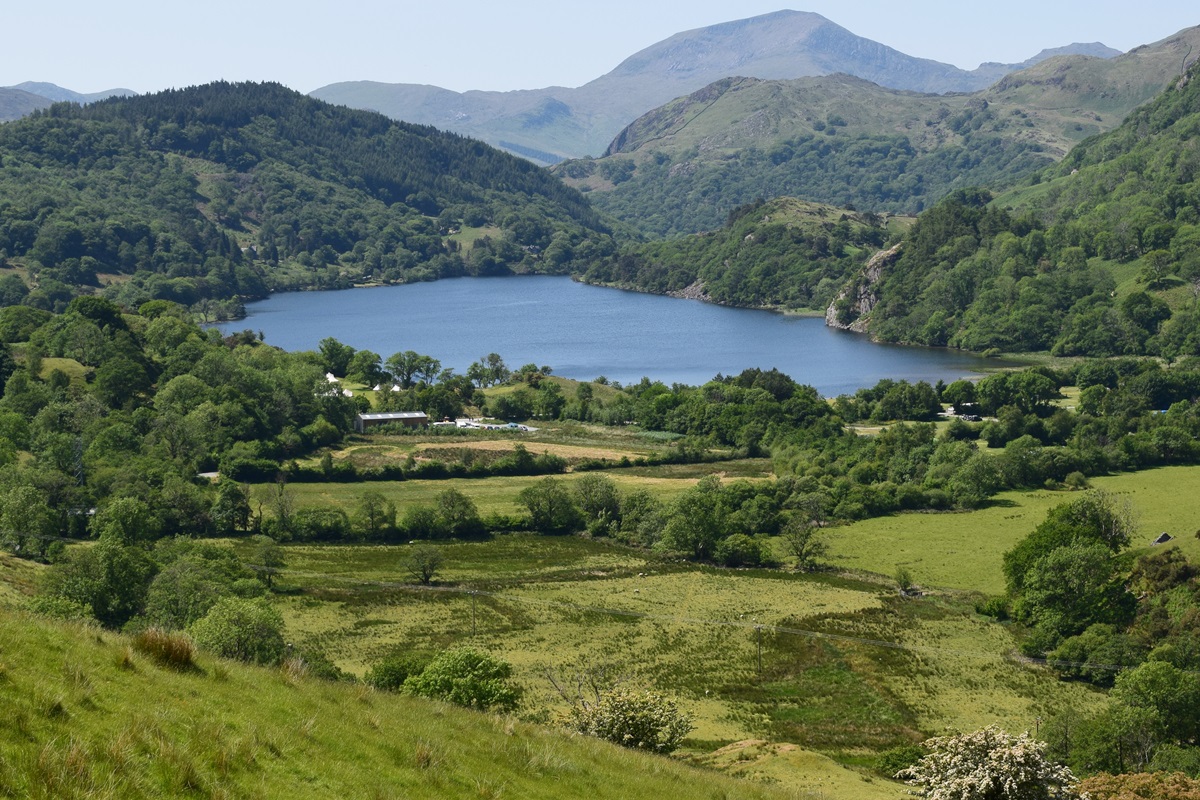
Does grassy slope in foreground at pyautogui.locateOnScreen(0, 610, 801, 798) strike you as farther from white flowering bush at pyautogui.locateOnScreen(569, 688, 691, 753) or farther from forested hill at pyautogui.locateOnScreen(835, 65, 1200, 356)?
forested hill at pyautogui.locateOnScreen(835, 65, 1200, 356)

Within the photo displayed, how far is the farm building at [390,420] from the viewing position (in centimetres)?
9881

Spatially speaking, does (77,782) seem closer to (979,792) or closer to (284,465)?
(979,792)

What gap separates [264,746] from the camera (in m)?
13.0

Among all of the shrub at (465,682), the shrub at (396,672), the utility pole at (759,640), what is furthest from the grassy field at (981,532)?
the shrub at (465,682)

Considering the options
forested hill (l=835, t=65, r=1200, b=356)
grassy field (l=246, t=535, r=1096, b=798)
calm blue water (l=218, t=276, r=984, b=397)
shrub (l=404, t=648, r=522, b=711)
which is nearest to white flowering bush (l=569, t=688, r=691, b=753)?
shrub (l=404, t=648, r=522, b=711)

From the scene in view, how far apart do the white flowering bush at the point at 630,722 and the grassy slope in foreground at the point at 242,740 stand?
6.75 meters

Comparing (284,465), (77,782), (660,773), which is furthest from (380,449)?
(77,782)

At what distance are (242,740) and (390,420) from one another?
8809cm

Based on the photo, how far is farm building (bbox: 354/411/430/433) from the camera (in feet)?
324

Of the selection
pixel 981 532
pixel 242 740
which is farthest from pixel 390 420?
pixel 242 740

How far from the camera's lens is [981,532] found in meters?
70.1

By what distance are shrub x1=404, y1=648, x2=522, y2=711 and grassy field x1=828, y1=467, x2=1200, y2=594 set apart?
33.7 m

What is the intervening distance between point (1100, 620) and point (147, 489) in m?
50.5

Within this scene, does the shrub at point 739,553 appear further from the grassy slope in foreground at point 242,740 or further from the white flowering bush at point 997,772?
Answer: the grassy slope in foreground at point 242,740
